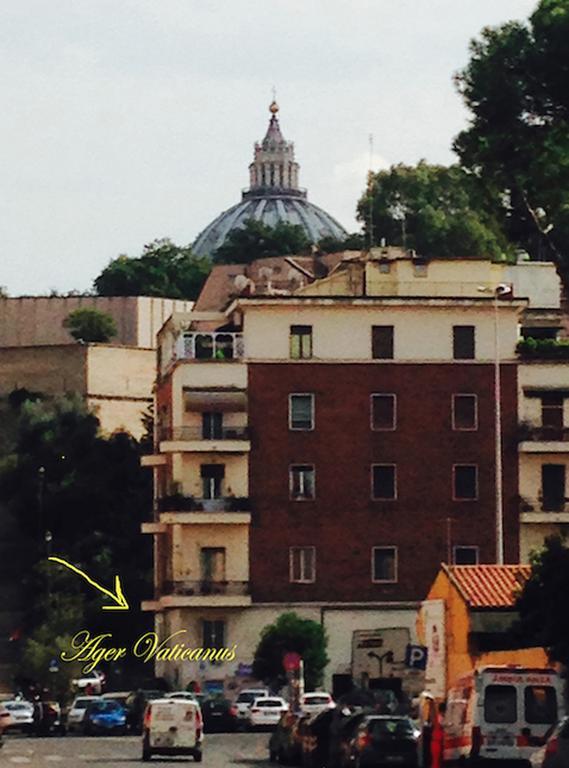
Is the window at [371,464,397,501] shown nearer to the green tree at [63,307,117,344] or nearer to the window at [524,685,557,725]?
the green tree at [63,307,117,344]

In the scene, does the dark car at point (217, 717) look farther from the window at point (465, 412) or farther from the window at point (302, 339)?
the window at point (465, 412)

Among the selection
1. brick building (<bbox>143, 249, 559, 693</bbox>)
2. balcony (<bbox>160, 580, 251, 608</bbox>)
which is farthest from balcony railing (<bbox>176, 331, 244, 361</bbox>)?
balcony (<bbox>160, 580, 251, 608</bbox>)

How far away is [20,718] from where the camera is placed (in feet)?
316

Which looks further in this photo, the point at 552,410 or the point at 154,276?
the point at 154,276

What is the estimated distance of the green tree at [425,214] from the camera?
160 m

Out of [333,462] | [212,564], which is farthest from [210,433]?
[212,564]

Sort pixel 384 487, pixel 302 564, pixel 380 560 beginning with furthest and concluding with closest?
pixel 384 487 → pixel 302 564 → pixel 380 560

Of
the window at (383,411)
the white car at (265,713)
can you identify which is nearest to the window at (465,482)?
the window at (383,411)

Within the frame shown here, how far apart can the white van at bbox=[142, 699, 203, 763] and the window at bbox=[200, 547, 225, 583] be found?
37.8m

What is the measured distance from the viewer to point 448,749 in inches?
2034

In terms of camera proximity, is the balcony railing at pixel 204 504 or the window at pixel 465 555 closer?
the window at pixel 465 555

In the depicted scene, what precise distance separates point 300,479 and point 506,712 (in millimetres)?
59164

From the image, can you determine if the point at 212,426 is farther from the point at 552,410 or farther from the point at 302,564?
the point at 552,410

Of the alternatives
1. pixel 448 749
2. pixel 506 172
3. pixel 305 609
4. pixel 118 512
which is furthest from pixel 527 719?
pixel 118 512
